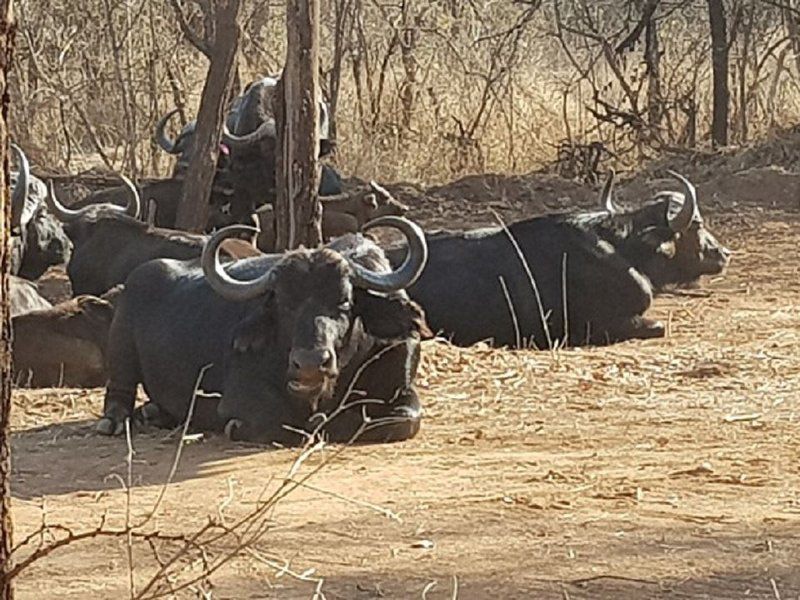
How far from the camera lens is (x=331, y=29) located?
90.4ft

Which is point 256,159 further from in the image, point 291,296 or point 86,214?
point 291,296

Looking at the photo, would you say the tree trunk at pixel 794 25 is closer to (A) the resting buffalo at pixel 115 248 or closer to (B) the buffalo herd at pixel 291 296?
(B) the buffalo herd at pixel 291 296

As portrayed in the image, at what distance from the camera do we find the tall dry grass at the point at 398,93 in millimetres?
23391

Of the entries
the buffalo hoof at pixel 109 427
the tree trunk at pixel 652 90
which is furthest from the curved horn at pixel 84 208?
the tree trunk at pixel 652 90

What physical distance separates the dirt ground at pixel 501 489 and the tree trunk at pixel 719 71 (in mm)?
11398

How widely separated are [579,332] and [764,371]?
2241 mm

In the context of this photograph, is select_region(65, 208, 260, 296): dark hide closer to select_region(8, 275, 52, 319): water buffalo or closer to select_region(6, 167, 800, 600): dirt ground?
select_region(8, 275, 52, 319): water buffalo

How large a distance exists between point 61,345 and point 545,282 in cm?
357

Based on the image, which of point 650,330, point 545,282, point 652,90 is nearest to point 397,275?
point 545,282

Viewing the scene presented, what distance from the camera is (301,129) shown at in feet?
40.3

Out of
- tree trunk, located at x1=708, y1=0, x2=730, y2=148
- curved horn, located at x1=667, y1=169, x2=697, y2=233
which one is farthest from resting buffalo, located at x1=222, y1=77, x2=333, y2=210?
tree trunk, located at x1=708, y1=0, x2=730, y2=148

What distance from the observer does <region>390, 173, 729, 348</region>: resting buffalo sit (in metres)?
12.8

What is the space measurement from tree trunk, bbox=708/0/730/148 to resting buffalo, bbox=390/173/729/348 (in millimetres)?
10371

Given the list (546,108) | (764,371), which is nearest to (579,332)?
(764,371)
